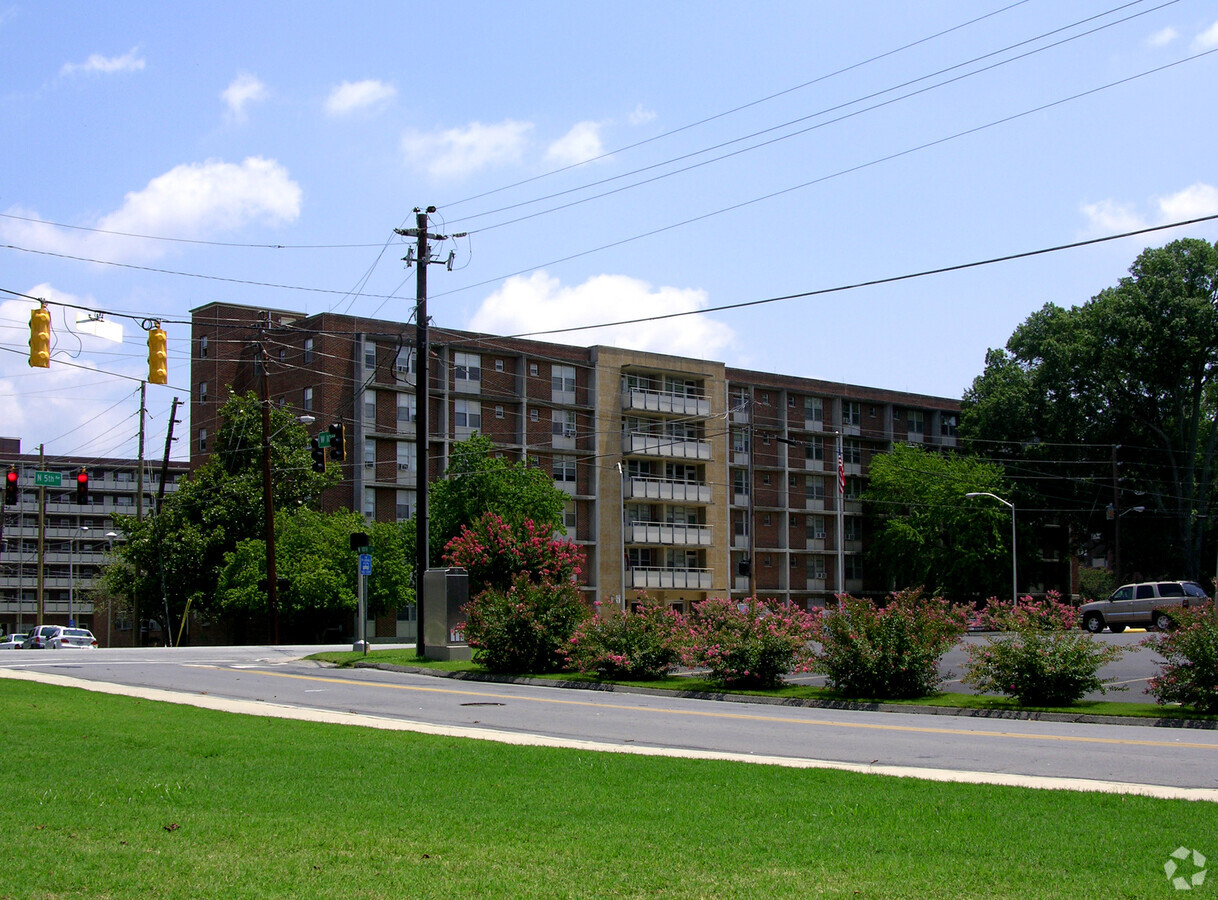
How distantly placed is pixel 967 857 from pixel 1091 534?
6792 cm

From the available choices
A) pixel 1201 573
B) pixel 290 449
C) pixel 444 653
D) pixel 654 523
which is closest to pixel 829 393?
pixel 654 523

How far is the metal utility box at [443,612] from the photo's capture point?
32.2 meters

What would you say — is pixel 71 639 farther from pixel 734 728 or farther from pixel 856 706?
pixel 734 728

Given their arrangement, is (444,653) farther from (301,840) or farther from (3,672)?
(301,840)

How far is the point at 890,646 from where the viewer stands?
71.0 feet

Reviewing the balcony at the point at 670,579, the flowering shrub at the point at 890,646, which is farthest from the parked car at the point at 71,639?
the flowering shrub at the point at 890,646

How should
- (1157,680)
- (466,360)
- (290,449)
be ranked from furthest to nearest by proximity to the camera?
(466,360)
(290,449)
(1157,680)

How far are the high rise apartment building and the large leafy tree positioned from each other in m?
12.7

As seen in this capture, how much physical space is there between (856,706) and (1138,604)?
31113 millimetres

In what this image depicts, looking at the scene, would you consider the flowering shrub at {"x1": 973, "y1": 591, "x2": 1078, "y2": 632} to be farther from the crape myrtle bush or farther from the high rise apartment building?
the high rise apartment building

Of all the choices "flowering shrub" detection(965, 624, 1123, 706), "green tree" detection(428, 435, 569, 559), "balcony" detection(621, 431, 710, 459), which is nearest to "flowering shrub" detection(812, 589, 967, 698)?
"flowering shrub" detection(965, 624, 1123, 706)

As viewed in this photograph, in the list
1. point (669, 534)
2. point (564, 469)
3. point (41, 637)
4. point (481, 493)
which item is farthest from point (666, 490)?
point (41, 637)

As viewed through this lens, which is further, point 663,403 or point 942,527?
point 663,403

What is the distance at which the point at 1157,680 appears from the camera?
18875 millimetres
